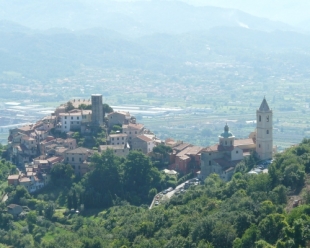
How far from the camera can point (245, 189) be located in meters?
41.1

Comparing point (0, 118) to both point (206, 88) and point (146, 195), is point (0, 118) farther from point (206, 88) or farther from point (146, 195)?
point (146, 195)

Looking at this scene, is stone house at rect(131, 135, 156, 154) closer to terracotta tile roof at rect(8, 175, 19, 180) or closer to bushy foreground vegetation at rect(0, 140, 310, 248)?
bushy foreground vegetation at rect(0, 140, 310, 248)

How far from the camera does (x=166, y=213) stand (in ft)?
131

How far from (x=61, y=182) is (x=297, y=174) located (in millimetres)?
18475

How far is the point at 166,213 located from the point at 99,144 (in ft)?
58.2

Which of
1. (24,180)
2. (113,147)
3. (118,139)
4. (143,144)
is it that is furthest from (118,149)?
(24,180)

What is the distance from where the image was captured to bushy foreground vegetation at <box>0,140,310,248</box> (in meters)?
33.2

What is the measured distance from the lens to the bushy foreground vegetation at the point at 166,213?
109 ft

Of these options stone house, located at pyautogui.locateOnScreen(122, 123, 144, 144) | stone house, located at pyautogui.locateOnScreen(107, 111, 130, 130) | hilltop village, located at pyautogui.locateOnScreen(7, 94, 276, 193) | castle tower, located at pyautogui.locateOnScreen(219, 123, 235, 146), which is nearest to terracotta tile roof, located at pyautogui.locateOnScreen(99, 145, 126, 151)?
hilltop village, located at pyautogui.locateOnScreen(7, 94, 276, 193)

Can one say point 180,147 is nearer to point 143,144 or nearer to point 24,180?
point 143,144

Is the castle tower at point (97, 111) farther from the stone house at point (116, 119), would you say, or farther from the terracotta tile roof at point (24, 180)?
the terracotta tile roof at point (24, 180)

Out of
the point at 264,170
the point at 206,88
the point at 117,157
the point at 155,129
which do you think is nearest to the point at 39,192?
the point at 117,157

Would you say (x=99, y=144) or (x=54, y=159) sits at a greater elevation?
(x=99, y=144)

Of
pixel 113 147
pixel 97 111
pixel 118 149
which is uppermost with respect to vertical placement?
pixel 97 111
